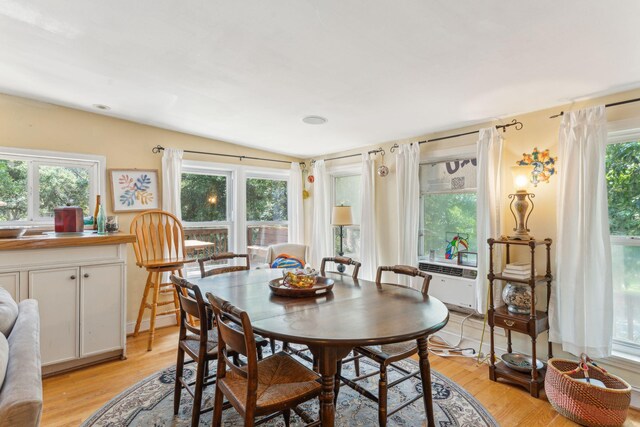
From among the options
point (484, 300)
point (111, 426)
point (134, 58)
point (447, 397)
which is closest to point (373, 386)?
point (447, 397)

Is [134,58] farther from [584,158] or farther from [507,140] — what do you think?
[584,158]

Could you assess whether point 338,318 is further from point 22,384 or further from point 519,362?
point 519,362

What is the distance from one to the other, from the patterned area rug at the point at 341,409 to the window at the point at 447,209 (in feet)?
4.38

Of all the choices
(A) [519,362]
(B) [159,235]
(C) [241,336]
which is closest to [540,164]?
(A) [519,362]

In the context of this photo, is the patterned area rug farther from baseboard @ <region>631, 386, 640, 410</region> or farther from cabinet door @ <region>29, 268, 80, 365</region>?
baseboard @ <region>631, 386, 640, 410</region>

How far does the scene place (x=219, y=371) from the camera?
1689 millimetres

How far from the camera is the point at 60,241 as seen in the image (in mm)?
2662

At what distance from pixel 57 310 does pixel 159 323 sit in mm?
1270

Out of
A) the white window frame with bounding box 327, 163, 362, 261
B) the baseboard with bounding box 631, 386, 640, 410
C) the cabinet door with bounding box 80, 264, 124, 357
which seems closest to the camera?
the baseboard with bounding box 631, 386, 640, 410

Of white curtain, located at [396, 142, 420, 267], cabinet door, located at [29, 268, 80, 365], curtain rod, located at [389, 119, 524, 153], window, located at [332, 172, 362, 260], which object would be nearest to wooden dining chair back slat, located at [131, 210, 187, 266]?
cabinet door, located at [29, 268, 80, 365]

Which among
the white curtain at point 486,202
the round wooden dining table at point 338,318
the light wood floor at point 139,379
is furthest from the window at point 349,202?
the round wooden dining table at point 338,318

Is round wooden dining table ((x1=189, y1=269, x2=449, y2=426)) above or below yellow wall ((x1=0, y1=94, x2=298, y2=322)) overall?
below

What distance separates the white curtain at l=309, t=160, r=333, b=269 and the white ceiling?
1471 mm

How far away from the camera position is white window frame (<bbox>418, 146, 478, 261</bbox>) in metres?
3.23
